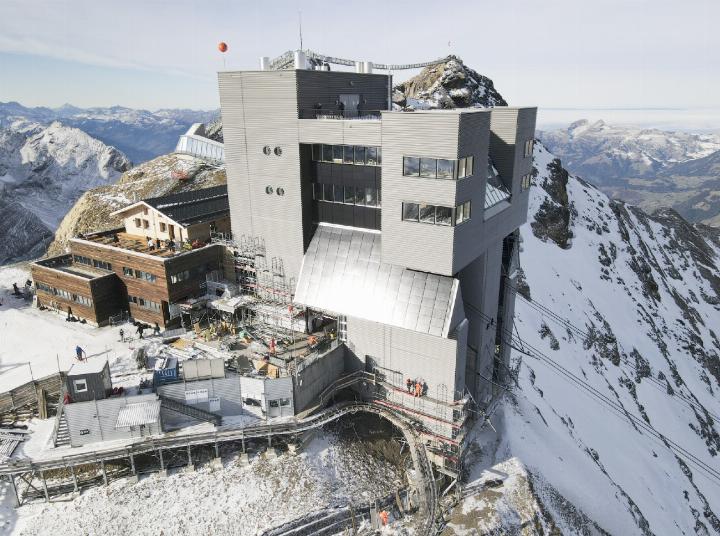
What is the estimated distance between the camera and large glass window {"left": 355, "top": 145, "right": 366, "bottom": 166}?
34406 millimetres

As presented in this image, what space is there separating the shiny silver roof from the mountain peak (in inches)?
2768

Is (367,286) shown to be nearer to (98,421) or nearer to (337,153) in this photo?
(337,153)

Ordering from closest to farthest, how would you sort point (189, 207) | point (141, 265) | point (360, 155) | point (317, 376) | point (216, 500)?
point (216, 500), point (317, 376), point (360, 155), point (141, 265), point (189, 207)

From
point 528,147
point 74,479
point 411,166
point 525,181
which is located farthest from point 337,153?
point 74,479

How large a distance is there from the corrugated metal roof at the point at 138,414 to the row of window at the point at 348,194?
61.9ft

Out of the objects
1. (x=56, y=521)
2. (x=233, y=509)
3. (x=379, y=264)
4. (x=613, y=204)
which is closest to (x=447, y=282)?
(x=379, y=264)

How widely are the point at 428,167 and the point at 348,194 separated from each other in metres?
8.43

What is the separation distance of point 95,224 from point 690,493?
93726 mm

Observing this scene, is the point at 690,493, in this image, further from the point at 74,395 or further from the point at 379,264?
the point at 74,395

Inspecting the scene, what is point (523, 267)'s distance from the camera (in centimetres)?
7981

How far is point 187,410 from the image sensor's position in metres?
32.0

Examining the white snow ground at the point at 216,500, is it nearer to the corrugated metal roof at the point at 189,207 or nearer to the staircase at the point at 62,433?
the staircase at the point at 62,433

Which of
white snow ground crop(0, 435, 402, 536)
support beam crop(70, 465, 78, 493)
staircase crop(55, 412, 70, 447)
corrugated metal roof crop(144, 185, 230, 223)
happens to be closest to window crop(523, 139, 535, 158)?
white snow ground crop(0, 435, 402, 536)

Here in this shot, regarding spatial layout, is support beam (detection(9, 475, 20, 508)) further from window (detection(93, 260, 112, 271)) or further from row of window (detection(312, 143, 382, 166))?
row of window (detection(312, 143, 382, 166))
